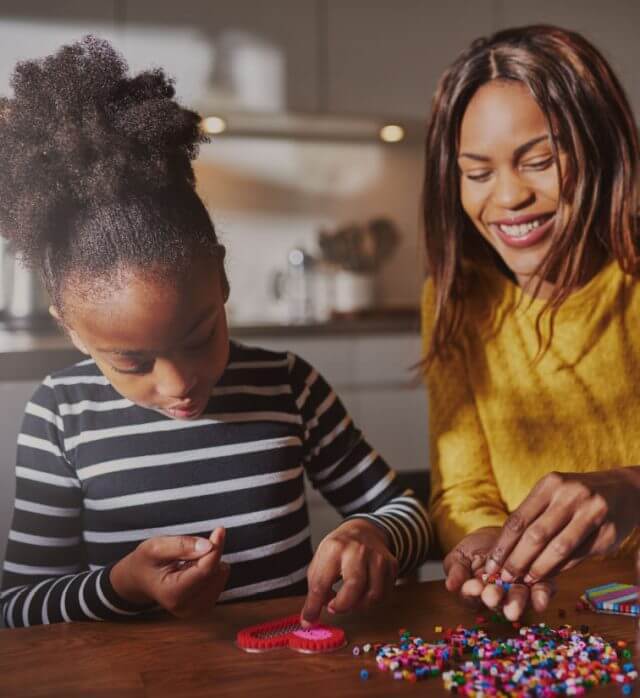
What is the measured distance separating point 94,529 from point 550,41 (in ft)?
1.80

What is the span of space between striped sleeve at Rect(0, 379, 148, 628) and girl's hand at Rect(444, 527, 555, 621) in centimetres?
22

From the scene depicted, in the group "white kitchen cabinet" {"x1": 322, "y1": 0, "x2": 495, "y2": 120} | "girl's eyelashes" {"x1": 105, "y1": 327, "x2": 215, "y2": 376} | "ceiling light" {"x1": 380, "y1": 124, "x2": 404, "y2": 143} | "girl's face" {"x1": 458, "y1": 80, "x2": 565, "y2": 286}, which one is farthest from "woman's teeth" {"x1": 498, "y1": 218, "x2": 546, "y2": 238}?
"ceiling light" {"x1": 380, "y1": 124, "x2": 404, "y2": 143}

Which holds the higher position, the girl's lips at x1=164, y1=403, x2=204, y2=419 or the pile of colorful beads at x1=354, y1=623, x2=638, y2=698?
the girl's lips at x1=164, y1=403, x2=204, y2=419

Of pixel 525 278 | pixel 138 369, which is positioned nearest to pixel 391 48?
pixel 525 278

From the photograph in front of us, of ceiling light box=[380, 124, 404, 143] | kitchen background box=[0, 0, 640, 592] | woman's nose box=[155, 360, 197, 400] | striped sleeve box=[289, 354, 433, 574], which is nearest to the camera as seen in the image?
woman's nose box=[155, 360, 197, 400]

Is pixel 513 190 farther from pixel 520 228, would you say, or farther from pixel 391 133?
pixel 391 133

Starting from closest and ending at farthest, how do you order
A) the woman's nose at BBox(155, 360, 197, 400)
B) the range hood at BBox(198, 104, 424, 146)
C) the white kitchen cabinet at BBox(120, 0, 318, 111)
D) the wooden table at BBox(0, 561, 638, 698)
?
1. the wooden table at BBox(0, 561, 638, 698)
2. the woman's nose at BBox(155, 360, 197, 400)
3. the white kitchen cabinet at BBox(120, 0, 318, 111)
4. the range hood at BBox(198, 104, 424, 146)

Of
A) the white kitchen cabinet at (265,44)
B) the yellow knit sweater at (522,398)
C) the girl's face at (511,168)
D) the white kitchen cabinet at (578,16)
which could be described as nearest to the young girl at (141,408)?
the yellow knit sweater at (522,398)

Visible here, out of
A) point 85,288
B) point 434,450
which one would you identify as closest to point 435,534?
point 434,450

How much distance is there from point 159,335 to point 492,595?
274 mm

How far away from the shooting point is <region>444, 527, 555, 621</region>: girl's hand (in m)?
0.60

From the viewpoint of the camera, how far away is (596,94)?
30.9 inches

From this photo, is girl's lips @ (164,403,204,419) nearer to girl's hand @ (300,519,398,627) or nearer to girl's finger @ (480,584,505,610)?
girl's hand @ (300,519,398,627)

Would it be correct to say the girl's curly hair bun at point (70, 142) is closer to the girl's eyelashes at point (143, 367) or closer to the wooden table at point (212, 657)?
the girl's eyelashes at point (143, 367)
